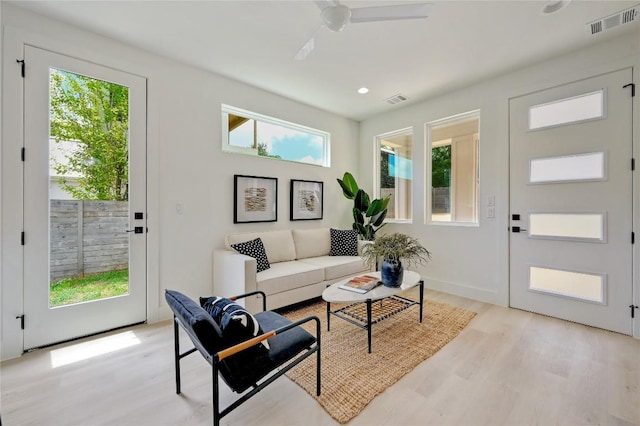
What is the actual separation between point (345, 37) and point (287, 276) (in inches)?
96.3

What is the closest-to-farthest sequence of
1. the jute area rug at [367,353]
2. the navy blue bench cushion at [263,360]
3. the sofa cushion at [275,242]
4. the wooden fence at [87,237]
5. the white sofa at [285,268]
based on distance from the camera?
the navy blue bench cushion at [263,360] → the jute area rug at [367,353] → the wooden fence at [87,237] → the white sofa at [285,268] → the sofa cushion at [275,242]

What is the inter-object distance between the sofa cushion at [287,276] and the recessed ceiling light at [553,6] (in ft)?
10.2

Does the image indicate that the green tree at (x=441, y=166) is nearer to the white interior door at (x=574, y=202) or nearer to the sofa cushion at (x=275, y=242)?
the white interior door at (x=574, y=202)

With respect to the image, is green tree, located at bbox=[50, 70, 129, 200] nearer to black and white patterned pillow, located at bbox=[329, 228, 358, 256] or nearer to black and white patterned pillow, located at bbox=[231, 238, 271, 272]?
black and white patterned pillow, located at bbox=[231, 238, 271, 272]

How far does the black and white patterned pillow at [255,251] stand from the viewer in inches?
124

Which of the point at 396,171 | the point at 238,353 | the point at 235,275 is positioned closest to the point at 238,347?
the point at 238,353

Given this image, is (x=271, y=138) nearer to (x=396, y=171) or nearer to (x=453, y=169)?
(x=396, y=171)

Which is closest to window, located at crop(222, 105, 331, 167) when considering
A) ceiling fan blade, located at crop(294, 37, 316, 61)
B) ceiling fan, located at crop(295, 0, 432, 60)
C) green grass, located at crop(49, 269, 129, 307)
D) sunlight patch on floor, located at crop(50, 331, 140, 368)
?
ceiling fan blade, located at crop(294, 37, 316, 61)

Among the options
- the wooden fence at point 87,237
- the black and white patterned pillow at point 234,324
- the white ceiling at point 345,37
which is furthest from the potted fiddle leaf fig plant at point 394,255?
the wooden fence at point 87,237

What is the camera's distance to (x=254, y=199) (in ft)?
12.1

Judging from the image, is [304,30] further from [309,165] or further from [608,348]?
[608,348]

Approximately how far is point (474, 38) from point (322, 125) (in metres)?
2.40

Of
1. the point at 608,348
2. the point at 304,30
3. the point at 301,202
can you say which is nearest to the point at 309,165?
the point at 301,202

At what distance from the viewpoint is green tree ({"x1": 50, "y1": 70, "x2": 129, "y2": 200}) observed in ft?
7.88
